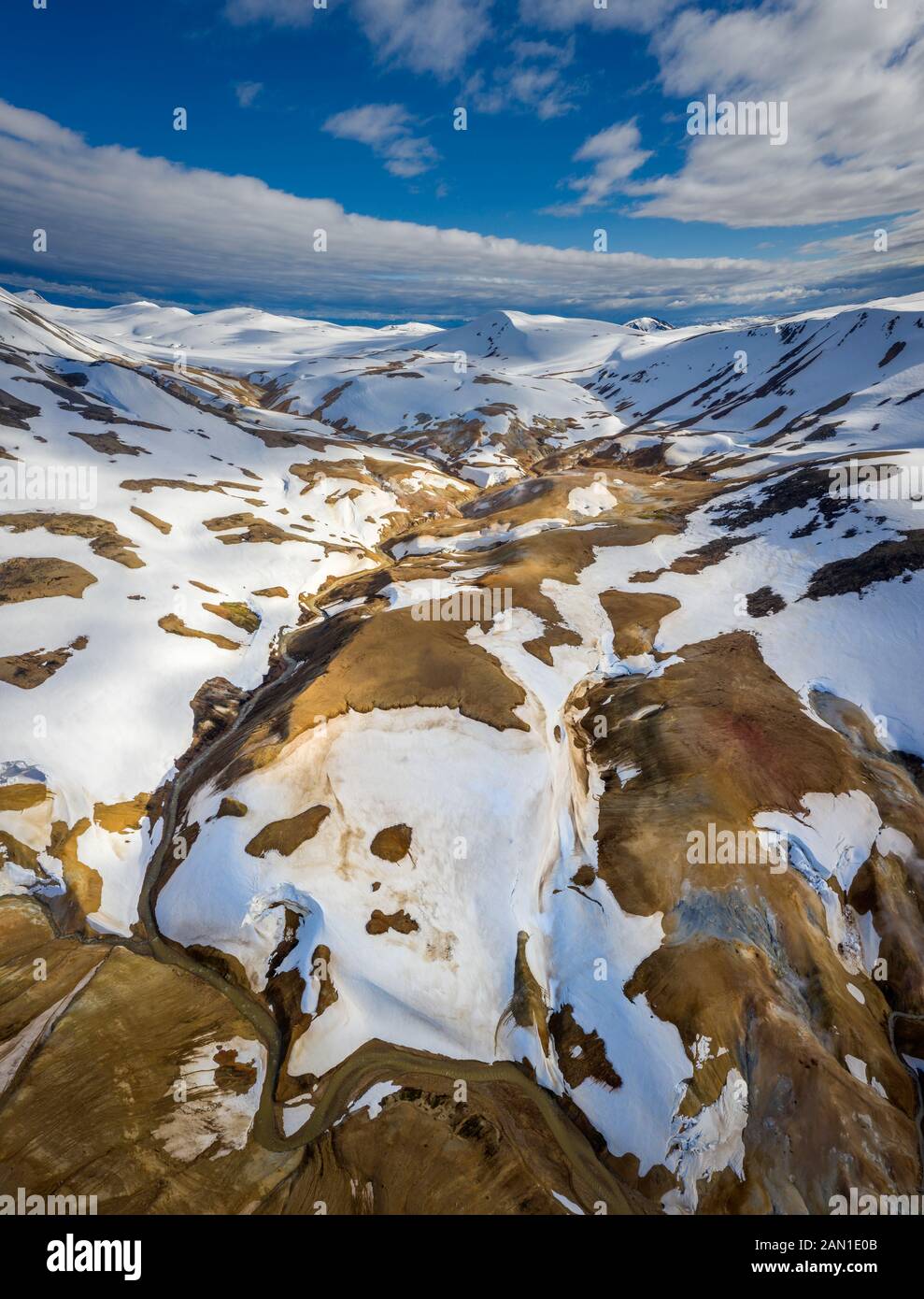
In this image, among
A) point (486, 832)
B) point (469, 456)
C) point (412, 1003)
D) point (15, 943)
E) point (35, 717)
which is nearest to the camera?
point (412, 1003)

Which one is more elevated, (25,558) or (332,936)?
(25,558)

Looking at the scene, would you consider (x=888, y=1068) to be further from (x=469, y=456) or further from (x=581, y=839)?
(x=469, y=456)

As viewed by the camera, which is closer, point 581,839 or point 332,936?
point 332,936

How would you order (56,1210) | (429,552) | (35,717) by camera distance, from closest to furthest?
(56,1210)
(35,717)
(429,552)

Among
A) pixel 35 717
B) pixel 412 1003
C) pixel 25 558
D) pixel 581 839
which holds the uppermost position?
pixel 25 558

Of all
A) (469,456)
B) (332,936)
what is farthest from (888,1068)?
(469,456)

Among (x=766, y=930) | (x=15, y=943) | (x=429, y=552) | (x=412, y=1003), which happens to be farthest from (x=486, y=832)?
(x=429, y=552)

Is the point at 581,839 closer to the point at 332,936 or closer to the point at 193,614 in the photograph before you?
the point at 332,936
